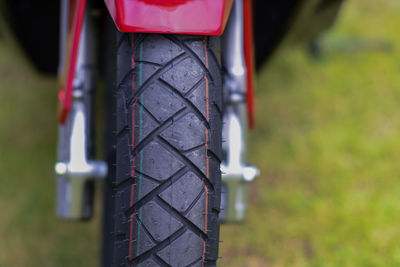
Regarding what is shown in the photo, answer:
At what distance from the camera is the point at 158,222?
3.26 feet

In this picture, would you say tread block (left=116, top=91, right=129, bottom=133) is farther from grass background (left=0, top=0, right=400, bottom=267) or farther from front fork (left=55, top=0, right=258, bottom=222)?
grass background (left=0, top=0, right=400, bottom=267)

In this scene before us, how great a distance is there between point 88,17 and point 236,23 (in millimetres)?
395

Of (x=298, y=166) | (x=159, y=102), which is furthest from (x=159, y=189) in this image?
(x=298, y=166)

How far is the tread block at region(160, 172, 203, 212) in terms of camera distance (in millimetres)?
998

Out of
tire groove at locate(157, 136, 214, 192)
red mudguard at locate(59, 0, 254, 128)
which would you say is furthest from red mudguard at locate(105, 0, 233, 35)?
tire groove at locate(157, 136, 214, 192)

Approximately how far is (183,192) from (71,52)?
0.48 meters

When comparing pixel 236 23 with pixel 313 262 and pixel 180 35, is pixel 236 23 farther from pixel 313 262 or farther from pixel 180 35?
pixel 313 262

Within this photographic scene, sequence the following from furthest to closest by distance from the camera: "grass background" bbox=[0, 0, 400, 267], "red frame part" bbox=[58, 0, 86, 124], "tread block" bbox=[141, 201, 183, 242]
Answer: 1. "grass background" bbox=[0, 0, 400, 267]
2. "red frame part" bbox=[58, 0, 86, 124]
3. "tread block" bbox=[141, 201, 183, 242]

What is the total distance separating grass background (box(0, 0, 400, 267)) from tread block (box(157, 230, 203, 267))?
803mm

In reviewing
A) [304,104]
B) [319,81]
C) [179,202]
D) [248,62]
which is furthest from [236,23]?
[319,81]

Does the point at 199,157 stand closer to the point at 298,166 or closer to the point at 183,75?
the point at 183,75

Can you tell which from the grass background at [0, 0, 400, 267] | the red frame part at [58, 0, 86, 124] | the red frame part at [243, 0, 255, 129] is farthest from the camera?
the grass background at [0, 0, 400, 267]

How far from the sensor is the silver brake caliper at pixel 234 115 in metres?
1.39

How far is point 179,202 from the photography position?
3.28 ft
